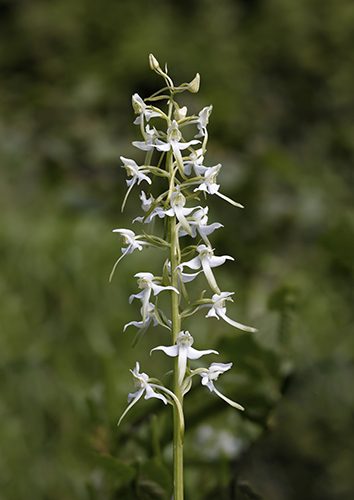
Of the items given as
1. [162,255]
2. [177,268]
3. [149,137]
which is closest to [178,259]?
[177,268]

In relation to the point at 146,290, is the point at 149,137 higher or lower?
higher

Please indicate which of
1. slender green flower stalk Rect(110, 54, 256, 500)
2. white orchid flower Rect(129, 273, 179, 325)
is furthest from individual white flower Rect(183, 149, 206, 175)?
white orchid flower Rect(129, 273, 179, 325)

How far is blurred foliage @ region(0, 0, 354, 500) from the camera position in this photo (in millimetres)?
481

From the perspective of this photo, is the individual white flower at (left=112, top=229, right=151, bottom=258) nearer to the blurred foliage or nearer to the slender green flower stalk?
the slender green flower stalk

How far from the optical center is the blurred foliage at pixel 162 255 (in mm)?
481

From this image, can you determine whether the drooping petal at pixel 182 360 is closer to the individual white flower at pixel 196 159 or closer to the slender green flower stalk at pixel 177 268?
the slender green flower stalk at pixel 177 268

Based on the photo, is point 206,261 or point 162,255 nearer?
point 206,261

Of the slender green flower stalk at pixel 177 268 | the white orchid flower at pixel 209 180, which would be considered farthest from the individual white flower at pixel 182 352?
the white orchid flower at pixel 209 180

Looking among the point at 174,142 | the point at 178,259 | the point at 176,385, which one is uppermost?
the point at 174,142

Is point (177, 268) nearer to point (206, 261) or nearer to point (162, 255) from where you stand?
point (206, 261)

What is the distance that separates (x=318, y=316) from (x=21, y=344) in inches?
31.2

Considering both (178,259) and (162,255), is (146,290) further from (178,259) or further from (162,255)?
(162,255)

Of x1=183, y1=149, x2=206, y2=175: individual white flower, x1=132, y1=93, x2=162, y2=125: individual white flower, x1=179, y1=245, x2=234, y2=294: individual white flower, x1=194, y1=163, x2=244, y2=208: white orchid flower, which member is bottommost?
x1=179, y1=245, x2=234, y2=294: individual white flower

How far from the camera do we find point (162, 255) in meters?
1.50
